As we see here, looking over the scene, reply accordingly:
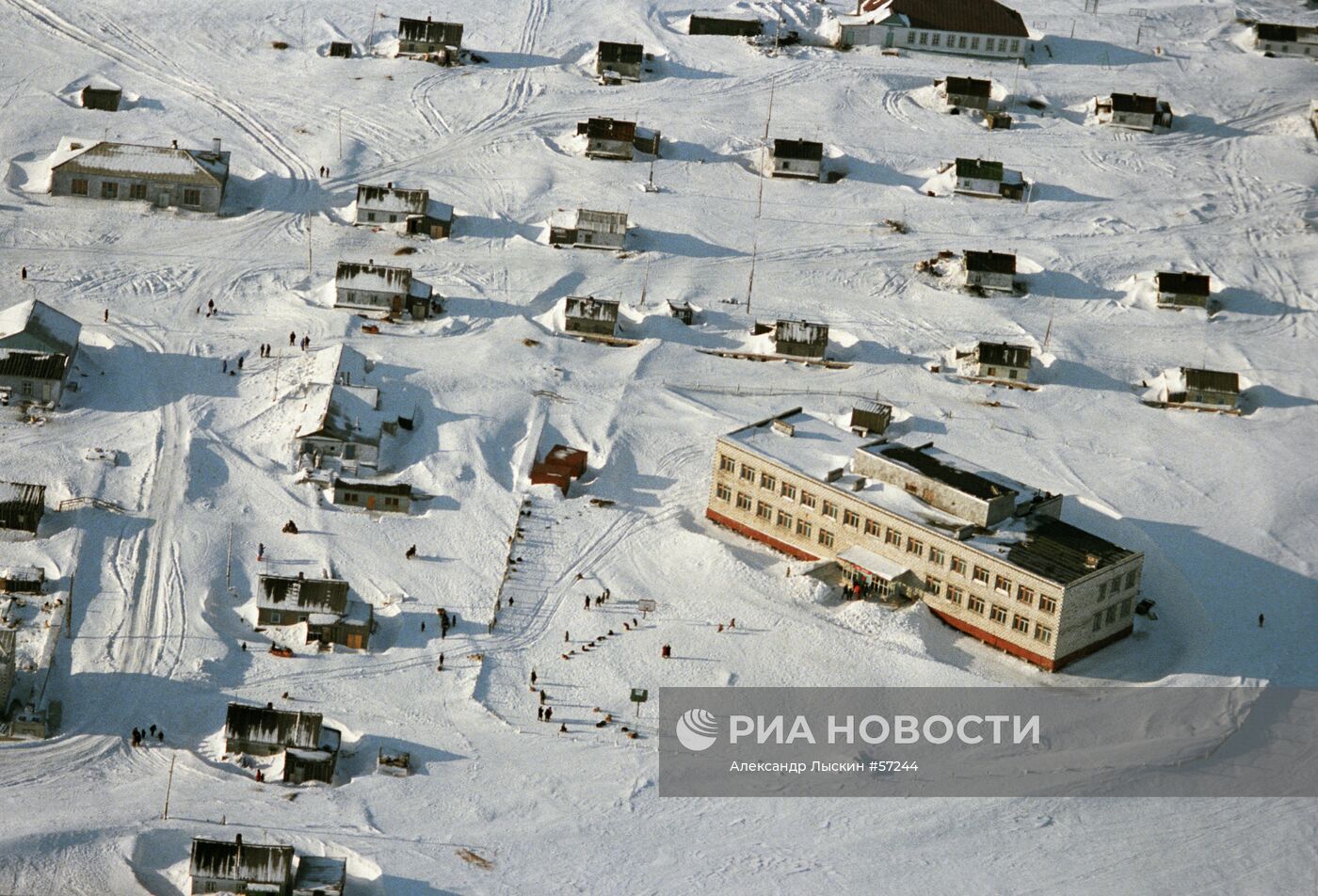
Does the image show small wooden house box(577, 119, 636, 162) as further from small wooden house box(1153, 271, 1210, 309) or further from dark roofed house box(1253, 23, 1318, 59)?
dark roofed house box(1253, 23, 1318, 59)

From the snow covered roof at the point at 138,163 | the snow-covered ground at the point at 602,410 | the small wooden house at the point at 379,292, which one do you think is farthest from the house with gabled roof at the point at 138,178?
the small wooden house at the point at 379,292

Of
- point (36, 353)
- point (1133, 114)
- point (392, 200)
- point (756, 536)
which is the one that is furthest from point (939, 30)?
point (36, 353)

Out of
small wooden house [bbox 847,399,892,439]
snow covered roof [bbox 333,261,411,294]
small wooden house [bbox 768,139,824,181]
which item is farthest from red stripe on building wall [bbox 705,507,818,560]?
small wooden house [bbox 768,139,824,181]

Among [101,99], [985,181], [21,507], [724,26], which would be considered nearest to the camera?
[21,507]

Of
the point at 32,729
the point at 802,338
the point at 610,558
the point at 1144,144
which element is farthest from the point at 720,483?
the point at 1144,144

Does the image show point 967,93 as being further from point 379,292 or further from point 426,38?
point 379,292

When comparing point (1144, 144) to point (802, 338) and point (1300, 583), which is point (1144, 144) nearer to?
point (802, 338)

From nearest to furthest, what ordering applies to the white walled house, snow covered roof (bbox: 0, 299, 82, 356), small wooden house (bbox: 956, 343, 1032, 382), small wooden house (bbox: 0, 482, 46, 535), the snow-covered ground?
the snow-covered ground → small wooden house (bbox: 0, 482, 46, 535) → snow covered roof (bbox: 0, 299, 82, 356) → small wooden house (bbox: 956, 343, 1032, 382) → the white walled house
